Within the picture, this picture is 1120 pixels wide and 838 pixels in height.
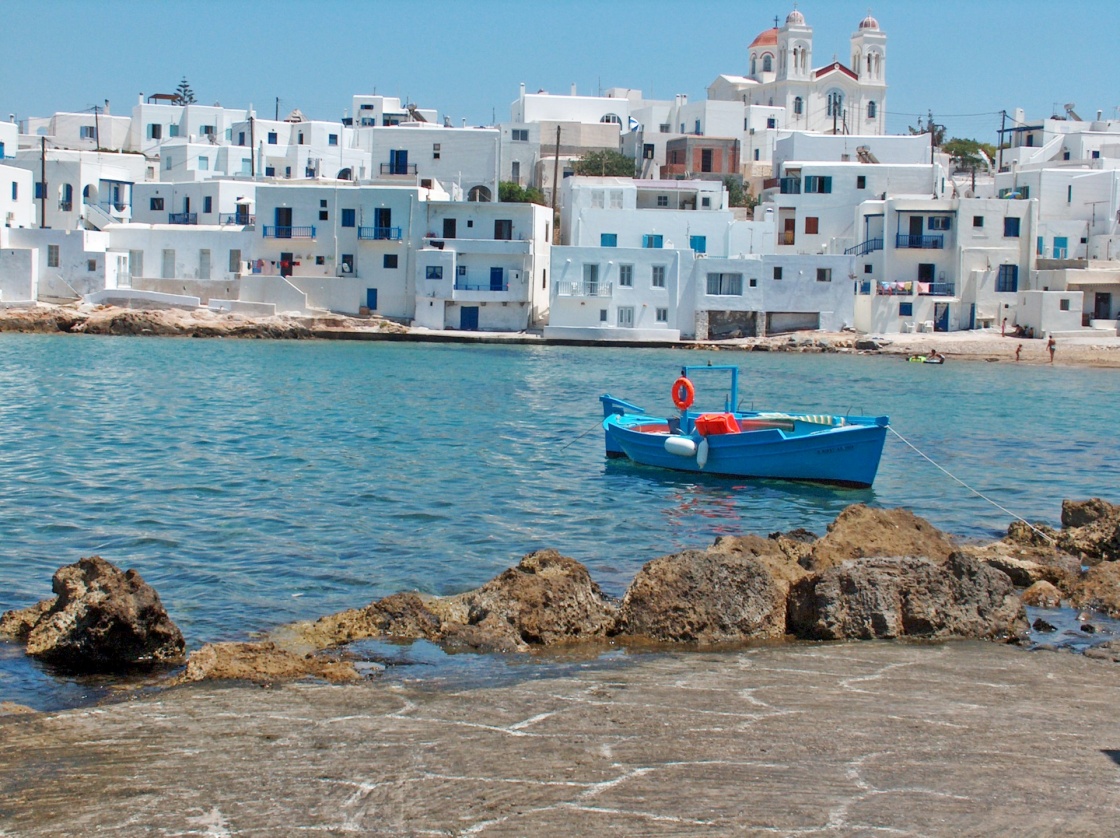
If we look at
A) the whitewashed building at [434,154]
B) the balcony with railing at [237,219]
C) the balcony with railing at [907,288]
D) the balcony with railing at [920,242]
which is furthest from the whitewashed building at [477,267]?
the balcony with railing at [920,242]

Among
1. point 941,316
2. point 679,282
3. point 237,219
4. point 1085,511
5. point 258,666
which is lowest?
point 258,666

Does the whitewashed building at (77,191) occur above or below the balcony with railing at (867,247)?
above

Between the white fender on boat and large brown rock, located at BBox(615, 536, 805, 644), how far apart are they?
1053 cm

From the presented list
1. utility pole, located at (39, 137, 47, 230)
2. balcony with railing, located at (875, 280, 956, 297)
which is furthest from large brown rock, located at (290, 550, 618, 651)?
utility pole, located at (39, 137, 47, 230)

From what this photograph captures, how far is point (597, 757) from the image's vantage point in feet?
23.7

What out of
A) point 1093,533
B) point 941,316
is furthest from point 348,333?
point 1093,533

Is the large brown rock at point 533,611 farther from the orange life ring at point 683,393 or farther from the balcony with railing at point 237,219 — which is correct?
the balcony with railing at point 237,219

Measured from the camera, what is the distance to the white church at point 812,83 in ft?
290

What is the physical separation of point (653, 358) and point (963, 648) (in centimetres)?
3983

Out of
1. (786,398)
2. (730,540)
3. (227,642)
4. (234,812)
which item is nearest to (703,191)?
(786,398)

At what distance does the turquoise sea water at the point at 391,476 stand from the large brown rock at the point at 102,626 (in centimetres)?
37

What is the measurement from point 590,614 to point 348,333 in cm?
4660

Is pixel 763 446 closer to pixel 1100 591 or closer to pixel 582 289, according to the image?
pixel 1100 591

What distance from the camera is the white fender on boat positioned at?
72.7ft
